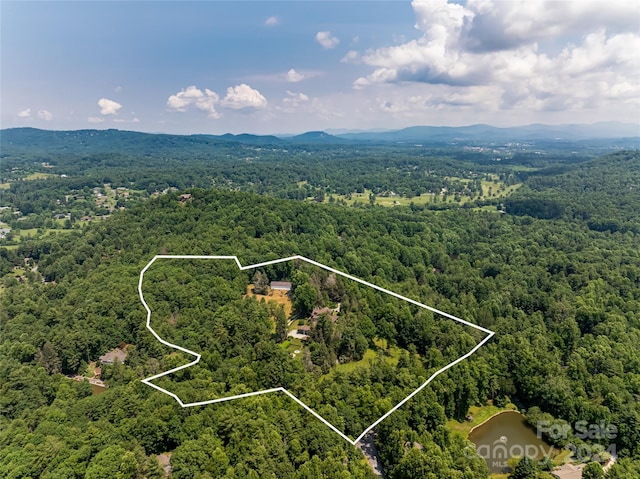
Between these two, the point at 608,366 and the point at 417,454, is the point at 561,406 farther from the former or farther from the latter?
the point at 417,454

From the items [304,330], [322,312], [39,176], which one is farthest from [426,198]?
[39,176]

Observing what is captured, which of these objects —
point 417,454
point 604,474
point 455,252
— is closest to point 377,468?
point 417,454

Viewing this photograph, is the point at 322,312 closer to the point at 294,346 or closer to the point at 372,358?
the point at 294,346

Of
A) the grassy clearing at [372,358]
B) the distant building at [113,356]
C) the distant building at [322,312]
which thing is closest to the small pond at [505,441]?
the grassy clearing at [372,358]

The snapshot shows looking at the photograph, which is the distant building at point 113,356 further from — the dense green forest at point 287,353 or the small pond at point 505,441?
the small pond at point 505,441

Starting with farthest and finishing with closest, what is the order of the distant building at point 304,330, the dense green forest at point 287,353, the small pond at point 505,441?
1. the distant building at point 304,330
2. the small pond at point 505,441
3. the dense green forest at point 287,353

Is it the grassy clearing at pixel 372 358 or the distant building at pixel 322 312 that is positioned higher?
the distant building at pixel 322 312

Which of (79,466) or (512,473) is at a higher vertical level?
(79,466)

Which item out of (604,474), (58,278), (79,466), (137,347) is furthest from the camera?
(58,278)
